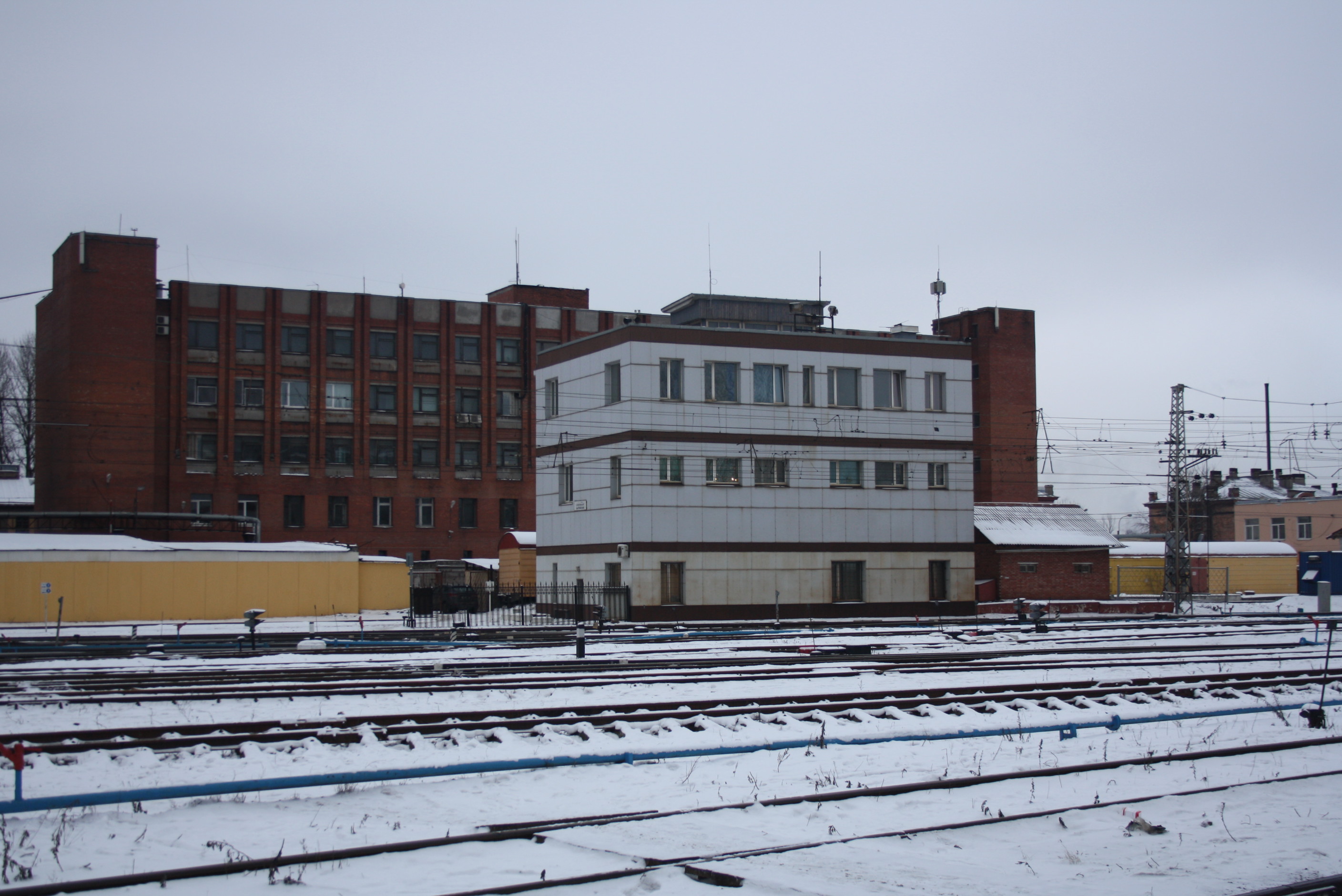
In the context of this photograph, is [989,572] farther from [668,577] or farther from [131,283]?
[131,283]

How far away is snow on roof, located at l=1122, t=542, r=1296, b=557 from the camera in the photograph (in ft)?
228

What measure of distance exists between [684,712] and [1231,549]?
6545 cm

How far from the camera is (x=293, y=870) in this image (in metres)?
8.81

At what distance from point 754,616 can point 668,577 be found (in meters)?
3.88

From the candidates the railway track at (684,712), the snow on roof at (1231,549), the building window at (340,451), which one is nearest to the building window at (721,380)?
the railway track at (684,712)

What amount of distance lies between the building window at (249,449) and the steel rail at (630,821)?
6380cm

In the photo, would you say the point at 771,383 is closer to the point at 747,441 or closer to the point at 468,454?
the point at 747,441

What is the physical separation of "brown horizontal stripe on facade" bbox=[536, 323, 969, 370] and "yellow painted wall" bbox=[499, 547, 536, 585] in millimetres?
11065

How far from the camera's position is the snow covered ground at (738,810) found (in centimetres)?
884

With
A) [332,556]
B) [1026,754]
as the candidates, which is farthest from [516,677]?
[332,556]

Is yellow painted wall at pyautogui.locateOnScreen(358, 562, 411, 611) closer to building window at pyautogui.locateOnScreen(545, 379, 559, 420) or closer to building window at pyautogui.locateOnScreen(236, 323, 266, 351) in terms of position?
building window at pyautogui.locateOnScreen(545, 379, 559, 420)

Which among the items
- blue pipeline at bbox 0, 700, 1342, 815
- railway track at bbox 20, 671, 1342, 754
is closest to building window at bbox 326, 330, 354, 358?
railway track at bbox 20, 671, 1342, 754

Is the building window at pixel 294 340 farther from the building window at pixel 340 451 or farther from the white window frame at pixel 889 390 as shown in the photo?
the white window frame at pixel 889 390

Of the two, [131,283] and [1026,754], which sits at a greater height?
[131,283]
